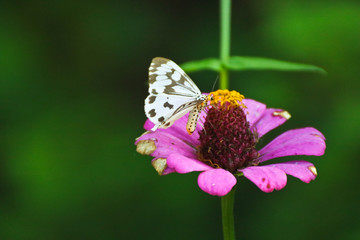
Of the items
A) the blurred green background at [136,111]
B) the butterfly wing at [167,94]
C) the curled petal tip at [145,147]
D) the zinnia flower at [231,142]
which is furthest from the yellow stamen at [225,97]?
the blurred green background at [136,111]

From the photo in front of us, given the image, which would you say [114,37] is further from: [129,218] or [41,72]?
[129,218]

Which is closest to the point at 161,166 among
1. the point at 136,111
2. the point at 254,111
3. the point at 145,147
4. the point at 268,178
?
the point at 145,147

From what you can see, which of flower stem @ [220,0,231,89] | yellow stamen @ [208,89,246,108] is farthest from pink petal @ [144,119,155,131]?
flower stem @ [220,0,231,89]

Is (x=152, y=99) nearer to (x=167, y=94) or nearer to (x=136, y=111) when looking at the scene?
(x=167, y=94)

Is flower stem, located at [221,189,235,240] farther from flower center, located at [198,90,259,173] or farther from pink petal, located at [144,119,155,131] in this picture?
pink petal, located at [144,119,155,131]

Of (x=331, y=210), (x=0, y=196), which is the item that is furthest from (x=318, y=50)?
(x=0, y=196)
